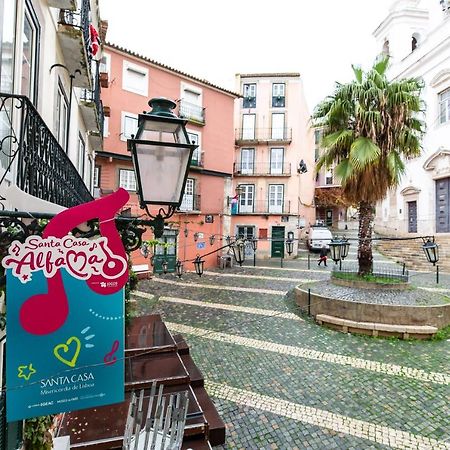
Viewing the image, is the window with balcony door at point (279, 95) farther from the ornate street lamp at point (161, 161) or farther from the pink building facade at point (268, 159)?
the ornate street lamp at point (161, 161)

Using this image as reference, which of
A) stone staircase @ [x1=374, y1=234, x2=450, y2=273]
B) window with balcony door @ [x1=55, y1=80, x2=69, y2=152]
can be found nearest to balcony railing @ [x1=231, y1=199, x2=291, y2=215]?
stone staircase @ [x1=374, y1=234, x2=450, y2=273]

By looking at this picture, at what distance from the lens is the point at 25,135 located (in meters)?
2.73

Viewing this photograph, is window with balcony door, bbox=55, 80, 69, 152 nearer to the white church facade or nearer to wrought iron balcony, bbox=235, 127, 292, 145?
the white church facade

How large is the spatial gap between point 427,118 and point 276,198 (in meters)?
12.2

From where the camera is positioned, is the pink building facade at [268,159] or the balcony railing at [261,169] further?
the balcony railing at [261,169]

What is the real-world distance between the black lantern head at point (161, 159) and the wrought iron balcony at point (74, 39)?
3704mm

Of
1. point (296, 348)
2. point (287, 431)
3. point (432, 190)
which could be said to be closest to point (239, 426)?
point (287, 431)

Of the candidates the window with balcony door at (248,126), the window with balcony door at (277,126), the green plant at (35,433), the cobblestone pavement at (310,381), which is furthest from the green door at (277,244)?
the green plant at (35,433)

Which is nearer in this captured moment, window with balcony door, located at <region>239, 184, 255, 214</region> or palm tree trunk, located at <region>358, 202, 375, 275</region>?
palm tree trunk, located at <region>358, 202, 375, 275</region>

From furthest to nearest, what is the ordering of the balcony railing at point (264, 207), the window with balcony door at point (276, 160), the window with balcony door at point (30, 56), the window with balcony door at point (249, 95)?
the window with balcony door at point (249, 95) → the window with balcony door at point (276, 160) → the balcony railing at point (264, 207) → the window with balcony door at point (30, 56)

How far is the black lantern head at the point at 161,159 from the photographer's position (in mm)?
2430

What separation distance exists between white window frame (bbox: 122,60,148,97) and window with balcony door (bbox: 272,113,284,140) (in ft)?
39.4

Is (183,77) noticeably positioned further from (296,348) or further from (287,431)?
(287,431)

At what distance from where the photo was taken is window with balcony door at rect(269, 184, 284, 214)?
25298mm
